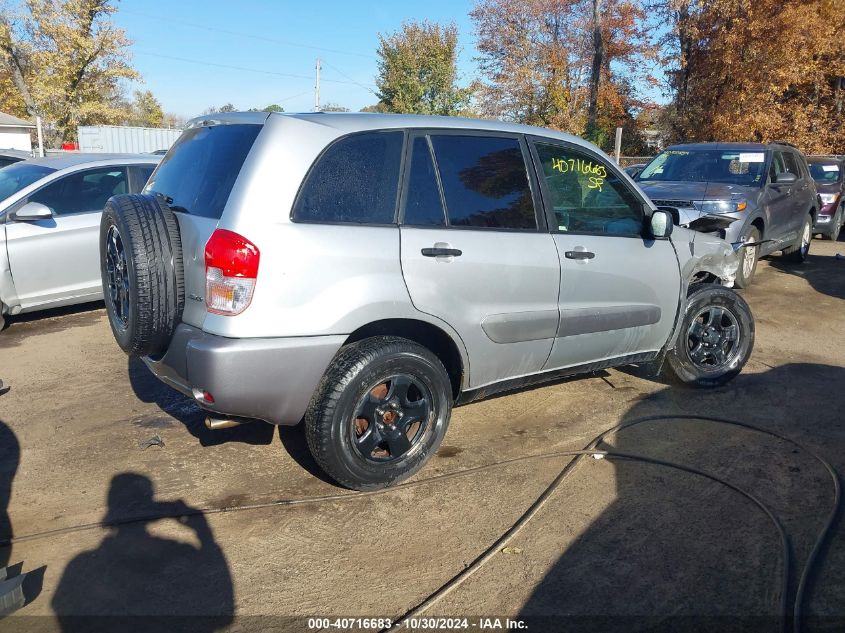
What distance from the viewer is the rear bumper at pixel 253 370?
326cm

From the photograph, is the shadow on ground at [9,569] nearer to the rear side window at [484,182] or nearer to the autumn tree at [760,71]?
the rear side window at [484,182]

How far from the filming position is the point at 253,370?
3293 millimetres

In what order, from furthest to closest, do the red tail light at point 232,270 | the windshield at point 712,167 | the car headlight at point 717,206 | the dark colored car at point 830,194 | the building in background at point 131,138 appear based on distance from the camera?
the building in background at point 131,138 → the dark colored car at point 830,194 → the windshield at point 712,167 → the car headlight at point 717,206 → the red tail light at point 232,270

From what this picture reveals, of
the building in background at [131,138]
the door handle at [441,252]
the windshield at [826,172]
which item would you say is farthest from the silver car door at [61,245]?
the building in background at [131,138]

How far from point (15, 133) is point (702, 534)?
1642 inches

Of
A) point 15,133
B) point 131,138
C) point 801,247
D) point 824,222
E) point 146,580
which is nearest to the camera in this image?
point 146,580

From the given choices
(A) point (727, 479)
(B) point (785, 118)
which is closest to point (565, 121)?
(B) point (785, 118)

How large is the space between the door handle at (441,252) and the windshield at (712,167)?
6.74 m

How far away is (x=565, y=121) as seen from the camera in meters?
28.9

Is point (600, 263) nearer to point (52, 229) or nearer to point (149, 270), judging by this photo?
point (149, 270)

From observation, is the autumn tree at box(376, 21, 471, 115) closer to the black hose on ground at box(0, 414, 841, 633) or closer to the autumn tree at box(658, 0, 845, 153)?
the autumn tree at box(658, 0, 845, 153)

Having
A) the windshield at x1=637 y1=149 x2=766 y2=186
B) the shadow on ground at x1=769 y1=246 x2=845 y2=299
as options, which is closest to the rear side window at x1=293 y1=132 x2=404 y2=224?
the windshield at x1=637 y1=149 x2=766 y2=186

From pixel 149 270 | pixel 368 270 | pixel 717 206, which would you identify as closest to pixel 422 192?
pixel 368 270

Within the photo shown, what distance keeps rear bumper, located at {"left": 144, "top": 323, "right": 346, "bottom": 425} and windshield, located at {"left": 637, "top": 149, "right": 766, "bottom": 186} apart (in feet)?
24.7
